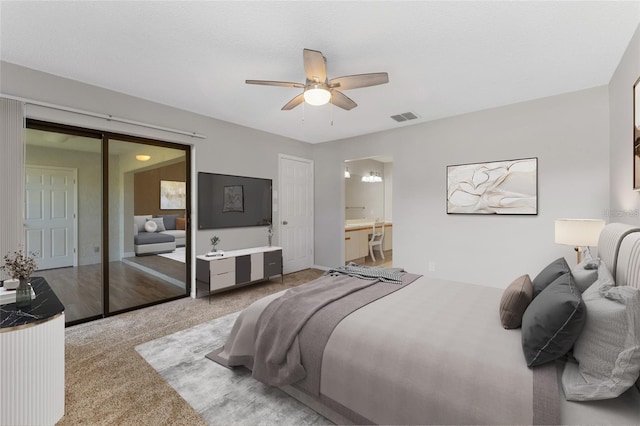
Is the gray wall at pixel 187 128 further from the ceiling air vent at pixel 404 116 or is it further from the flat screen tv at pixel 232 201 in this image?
the ceiling air vent at pixel 404 116

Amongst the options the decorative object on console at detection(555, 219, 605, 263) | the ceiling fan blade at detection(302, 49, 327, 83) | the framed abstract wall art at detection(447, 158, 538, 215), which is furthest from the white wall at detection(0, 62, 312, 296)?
the decorative object on console at detection(555, 219, 605, 263)

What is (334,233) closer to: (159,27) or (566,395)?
(159,27)

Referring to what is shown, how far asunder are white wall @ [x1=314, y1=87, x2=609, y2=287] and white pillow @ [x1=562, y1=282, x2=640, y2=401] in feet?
8.89

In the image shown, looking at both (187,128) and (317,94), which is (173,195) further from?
(317,94)

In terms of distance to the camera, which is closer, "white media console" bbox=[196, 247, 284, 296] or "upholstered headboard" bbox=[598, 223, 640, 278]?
"upholstered headboard" bbox=[598, 223, 640, 278]

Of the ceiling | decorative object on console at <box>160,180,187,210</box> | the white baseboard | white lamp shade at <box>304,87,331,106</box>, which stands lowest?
the white baseboard

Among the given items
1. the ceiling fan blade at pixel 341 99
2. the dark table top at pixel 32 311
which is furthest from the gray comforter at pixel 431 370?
the ceiling fan blade at pixel 341 99

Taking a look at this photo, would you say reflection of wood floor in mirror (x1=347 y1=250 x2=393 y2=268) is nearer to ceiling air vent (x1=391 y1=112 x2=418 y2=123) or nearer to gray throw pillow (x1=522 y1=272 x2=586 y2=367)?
ceiling air vent (x1=391 y1=112 x2=418 y2=123)

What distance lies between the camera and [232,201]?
4.44 metres

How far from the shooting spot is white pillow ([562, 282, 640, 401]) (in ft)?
3.38

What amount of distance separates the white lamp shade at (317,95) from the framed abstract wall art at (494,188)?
2.46m

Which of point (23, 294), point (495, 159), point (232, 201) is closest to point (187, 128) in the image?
point (232, 201)

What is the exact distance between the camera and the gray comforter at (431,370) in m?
1.15

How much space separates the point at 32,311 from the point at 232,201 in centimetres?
311
